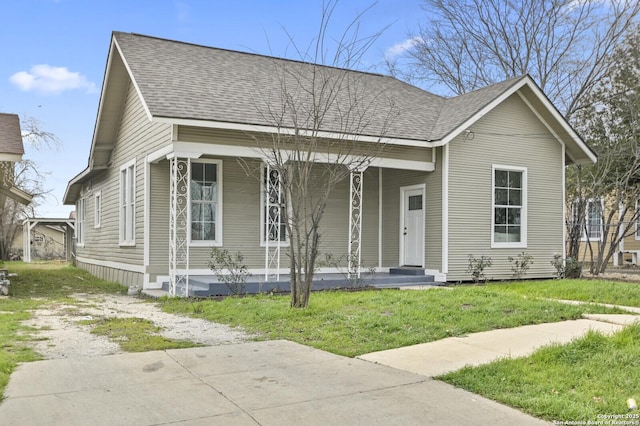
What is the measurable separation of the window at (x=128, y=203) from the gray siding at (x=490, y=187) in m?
7.75

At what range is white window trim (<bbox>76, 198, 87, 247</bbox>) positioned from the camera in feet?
71.8

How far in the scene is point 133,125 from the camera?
14.9m

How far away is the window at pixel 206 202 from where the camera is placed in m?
13.0

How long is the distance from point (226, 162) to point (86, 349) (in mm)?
7097

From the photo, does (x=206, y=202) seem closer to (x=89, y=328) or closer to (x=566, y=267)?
(x=89, y=328)

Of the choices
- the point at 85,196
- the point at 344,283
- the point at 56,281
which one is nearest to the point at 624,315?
the point at 344,283

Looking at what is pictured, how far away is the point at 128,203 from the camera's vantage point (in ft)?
48.5

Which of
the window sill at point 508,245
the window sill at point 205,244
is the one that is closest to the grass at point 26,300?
the window sill at point 205,244

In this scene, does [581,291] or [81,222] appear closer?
[581,291]

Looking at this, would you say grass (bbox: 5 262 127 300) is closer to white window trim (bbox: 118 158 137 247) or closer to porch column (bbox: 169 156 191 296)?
white window trim (bbox: 118 158 137 247)

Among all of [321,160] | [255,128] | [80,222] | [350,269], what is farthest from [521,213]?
[80,222]

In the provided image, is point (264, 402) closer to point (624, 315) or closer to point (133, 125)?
point (624, 315)

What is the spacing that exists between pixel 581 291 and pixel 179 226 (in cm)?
850

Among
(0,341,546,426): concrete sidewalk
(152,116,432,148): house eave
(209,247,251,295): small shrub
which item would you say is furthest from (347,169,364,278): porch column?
(0,341,546,426): concrete sidewalk
